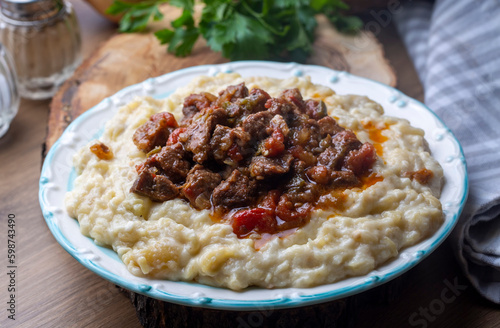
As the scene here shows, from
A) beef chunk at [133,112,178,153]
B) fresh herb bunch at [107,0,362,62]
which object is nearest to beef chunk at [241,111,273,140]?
beef chunk at [133,112,178,153]

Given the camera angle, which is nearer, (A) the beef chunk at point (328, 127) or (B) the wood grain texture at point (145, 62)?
(A) the beef chunk at point (328, 127)

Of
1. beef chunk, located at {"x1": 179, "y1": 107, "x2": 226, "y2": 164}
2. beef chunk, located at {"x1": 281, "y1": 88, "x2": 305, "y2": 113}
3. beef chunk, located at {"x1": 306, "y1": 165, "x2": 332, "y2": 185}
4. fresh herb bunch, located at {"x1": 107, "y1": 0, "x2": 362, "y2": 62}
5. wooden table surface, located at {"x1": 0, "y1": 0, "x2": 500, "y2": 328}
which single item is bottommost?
wooden table surface, located at {"x1": 0, "y1": 0, "x2": 500, "y2": 328}

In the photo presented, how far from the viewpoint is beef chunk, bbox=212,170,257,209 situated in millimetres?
5094

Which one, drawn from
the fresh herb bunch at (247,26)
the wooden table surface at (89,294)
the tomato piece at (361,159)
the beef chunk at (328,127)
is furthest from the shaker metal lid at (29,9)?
the tomato piece at (361,159)

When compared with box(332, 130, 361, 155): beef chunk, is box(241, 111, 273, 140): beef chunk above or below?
below

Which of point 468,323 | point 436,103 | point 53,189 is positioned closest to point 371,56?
point 436,103

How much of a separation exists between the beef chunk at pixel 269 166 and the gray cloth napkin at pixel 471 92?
196 centimetres

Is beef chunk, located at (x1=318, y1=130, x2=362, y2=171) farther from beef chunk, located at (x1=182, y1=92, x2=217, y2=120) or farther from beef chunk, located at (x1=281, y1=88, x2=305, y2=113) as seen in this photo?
beef chunk, located at (x1=182, y1=92, x2=217, y2=120)

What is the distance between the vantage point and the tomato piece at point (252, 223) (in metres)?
4.90

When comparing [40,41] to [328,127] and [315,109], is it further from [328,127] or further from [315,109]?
[328,127]

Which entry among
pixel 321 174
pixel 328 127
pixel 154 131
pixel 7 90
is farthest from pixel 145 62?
pixel 321 174

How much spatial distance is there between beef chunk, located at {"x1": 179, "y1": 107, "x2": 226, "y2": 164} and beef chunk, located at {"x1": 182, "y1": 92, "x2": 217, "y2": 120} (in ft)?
0.92

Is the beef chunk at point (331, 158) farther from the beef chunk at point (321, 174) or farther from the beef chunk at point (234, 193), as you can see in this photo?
the beef chunk at point (234, 193)

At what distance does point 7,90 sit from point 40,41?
42.4 inches
